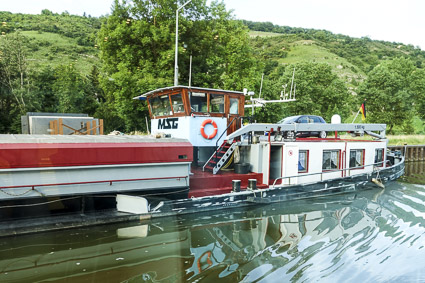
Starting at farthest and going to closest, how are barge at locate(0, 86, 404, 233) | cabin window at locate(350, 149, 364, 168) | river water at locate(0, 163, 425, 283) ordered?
cabin window at locate(350, 149, 364, 168), barge at locate(0, 86, 404, 233), river water at locate(0, 163, 425, 283)

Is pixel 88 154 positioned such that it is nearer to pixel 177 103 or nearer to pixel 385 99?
pixel 177 103

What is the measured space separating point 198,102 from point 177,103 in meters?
0.69

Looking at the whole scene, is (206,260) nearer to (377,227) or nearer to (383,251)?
(383,251)

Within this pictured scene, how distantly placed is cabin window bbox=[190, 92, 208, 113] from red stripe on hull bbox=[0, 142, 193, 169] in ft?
7.00

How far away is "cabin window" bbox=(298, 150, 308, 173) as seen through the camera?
10.7 m

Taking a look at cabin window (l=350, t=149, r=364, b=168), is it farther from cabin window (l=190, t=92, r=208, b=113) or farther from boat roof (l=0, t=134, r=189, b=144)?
boat roof (l=0, t=134, r=189, b=144)

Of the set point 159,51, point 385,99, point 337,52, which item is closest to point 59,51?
point 159,51

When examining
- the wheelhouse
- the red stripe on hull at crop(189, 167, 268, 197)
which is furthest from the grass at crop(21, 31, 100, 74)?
the red stripe on hull at crop(189, 167, 268, 197)

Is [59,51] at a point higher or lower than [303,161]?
higher

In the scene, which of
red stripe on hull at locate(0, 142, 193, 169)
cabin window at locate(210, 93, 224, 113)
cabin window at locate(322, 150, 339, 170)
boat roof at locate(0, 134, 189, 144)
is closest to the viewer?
red stripe on hull at locate(0, 142, 193, 169)

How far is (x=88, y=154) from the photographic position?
22.6ft

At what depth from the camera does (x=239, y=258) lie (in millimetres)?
6113

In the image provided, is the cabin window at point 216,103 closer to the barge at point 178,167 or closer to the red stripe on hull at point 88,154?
the barge at point 178,167

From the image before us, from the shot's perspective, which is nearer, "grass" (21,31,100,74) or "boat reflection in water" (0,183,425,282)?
"boat reflection in water" (0,183,425,282)
